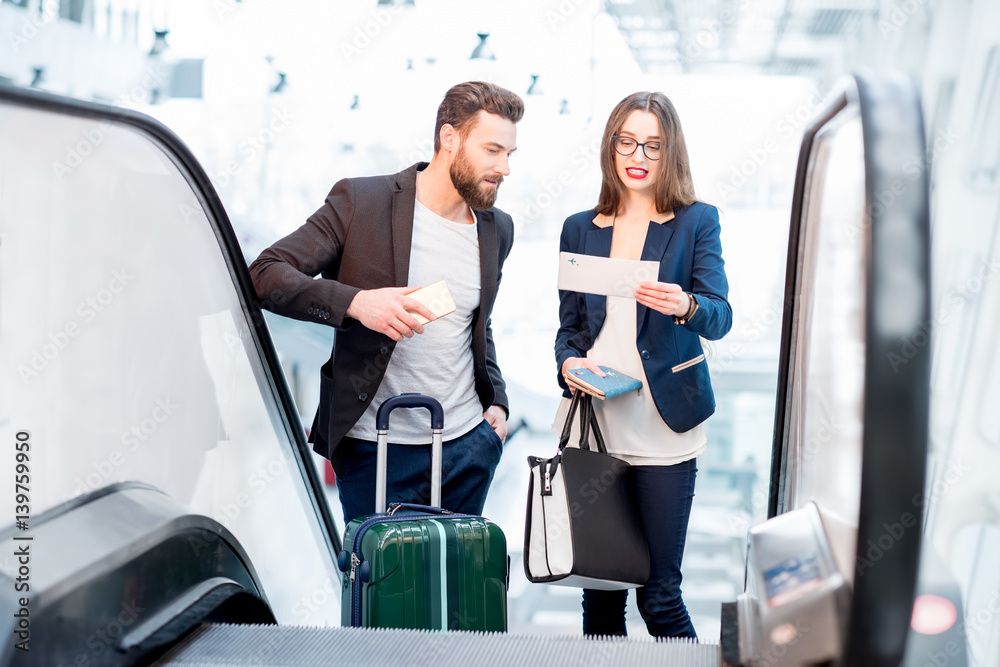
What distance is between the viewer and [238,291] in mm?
2875

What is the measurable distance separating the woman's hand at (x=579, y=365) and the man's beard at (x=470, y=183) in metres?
0.59

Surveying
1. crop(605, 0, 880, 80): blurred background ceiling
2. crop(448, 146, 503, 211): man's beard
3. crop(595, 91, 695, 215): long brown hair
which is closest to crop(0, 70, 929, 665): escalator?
crop(595, 91, 695, 215): long brown hair

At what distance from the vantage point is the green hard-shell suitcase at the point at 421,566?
7.72 feet

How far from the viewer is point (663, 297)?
2.30 metres

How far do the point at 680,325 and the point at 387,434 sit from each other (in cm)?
96

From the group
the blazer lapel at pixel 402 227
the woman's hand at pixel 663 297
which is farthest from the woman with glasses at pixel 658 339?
the blazer lapel at pixel 402 227

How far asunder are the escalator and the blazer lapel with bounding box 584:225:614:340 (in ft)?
A: 1.80

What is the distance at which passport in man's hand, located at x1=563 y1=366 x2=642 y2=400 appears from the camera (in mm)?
2375

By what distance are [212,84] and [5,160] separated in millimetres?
8294

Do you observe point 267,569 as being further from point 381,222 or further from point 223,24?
point 223,24

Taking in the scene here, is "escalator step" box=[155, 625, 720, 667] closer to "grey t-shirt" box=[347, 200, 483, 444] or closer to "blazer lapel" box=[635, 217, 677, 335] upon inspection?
"grey t-shirt" box=[347, 200, 483, 444]

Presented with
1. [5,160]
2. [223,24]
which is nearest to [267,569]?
[5,160]

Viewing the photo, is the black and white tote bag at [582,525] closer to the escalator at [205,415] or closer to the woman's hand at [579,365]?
the woman's hand at [579,365]

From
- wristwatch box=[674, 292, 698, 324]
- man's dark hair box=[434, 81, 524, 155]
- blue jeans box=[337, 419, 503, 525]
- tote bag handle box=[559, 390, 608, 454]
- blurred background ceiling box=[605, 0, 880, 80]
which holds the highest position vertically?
blurred background ceiling box=[605, 0, 880, 80]
